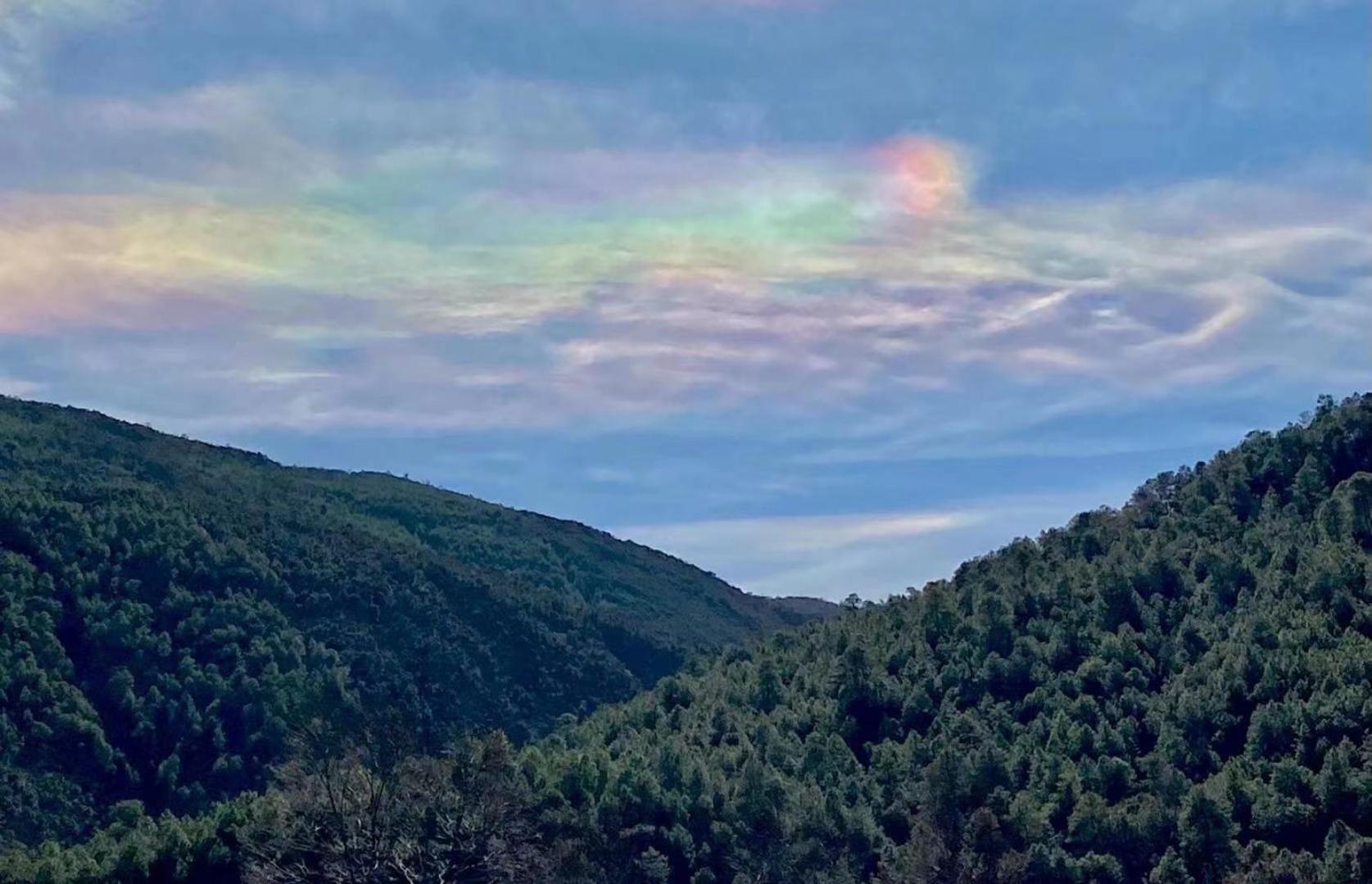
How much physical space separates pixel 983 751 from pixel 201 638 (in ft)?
257

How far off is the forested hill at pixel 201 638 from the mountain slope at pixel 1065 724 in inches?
899

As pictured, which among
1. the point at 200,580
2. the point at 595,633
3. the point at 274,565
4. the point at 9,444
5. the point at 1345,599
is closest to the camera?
the point at 1345,599

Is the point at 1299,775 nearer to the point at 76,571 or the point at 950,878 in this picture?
the point at 950,878

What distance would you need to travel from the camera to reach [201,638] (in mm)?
138125

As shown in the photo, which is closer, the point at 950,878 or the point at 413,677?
the point at 950,878

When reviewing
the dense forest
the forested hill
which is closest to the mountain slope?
the dense forest

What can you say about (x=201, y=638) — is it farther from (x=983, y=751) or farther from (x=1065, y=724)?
(x=1065, y=724)

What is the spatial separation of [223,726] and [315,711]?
6418cm

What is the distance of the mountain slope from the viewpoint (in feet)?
257

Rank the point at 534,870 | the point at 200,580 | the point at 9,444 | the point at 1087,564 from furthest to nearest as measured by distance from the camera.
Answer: the point at 9,444 → the point at 200,580 → the point at 1087,564 → the point at 534,870

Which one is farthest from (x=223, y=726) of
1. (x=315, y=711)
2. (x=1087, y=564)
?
(x=1087, y=564)

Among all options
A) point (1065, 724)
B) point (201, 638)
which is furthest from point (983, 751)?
point (201, 638)

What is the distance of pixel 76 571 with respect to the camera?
13462 centimetres

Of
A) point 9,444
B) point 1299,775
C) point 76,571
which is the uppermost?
point 9,444
